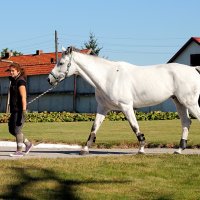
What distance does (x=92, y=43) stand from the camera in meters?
97.1

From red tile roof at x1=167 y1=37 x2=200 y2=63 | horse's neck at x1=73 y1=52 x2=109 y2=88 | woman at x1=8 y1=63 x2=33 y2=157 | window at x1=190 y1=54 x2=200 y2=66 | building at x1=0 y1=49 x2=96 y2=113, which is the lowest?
building at x1=0 y1=49 x2=96 y2=113

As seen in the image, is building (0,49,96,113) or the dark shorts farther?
building (0,49,96,113)

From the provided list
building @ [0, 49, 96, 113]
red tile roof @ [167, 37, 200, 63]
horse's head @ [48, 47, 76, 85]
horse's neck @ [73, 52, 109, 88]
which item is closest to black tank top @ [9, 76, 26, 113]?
horse's head @ [48, 47, 76, 85]

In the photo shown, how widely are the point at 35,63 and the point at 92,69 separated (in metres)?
58.1

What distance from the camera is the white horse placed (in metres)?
11.0

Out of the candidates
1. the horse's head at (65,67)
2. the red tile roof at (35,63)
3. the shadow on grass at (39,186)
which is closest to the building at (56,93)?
the red tile roof at (35,63)

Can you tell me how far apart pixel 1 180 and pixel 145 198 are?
2166 millimetres

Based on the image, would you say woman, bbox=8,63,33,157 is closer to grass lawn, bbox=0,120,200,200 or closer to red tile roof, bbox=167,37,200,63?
grass lawn, bbox=0,120,200,200

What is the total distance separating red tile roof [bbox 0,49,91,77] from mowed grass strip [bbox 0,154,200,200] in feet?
166

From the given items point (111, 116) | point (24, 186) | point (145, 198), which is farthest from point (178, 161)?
point (111, 116)

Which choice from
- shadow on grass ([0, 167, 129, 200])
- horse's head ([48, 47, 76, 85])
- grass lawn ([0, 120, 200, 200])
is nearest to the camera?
shadow on grass ([0, 167, 129, 200])

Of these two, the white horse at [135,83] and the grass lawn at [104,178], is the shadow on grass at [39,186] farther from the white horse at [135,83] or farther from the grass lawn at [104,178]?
the white horse at [135,83]

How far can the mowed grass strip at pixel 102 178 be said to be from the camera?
761cm

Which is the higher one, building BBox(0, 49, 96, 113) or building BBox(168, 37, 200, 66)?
building BBox(168, 37, 200, 66)
